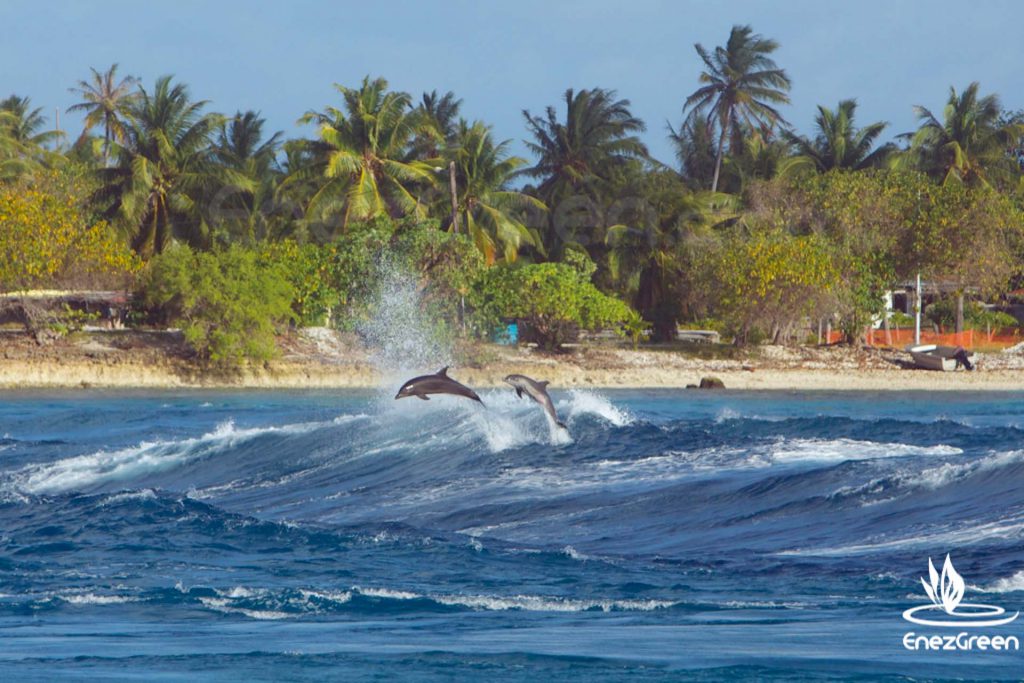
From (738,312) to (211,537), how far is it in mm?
34018

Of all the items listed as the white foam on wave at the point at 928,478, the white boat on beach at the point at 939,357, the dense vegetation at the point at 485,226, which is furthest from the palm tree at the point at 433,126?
the white foam on wave at the point at 928,478

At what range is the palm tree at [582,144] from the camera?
5238cm

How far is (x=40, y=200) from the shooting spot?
137 ft

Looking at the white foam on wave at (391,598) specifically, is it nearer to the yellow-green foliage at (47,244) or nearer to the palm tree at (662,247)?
the yellow-green foliage at (47,244)

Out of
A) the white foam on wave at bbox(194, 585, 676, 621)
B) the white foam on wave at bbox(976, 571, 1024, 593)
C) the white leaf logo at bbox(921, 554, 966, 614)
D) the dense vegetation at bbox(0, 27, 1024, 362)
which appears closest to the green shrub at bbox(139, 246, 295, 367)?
the dense vegetation at bbox(0, 27, 1024, 362)

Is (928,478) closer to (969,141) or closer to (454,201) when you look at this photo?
(454,201)

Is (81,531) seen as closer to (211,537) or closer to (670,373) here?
(211,537)

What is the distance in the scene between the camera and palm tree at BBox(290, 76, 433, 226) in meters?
44.4

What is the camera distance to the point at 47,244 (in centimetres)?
4062

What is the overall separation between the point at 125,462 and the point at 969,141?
142 ft

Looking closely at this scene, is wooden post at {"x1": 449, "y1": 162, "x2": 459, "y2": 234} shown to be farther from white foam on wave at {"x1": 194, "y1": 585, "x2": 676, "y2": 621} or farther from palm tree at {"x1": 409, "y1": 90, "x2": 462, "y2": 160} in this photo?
white foam on wave at {"x1": 194, "y1": 585, "x2": 676, "y2": 621}

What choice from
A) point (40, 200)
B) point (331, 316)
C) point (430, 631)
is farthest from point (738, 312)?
point (430, 631)

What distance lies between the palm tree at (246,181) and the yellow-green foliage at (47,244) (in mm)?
4730

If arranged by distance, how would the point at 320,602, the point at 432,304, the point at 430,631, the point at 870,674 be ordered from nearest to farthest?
the point at 870,674
the point at 430,631
the point at 320,602
the point at 432,304
